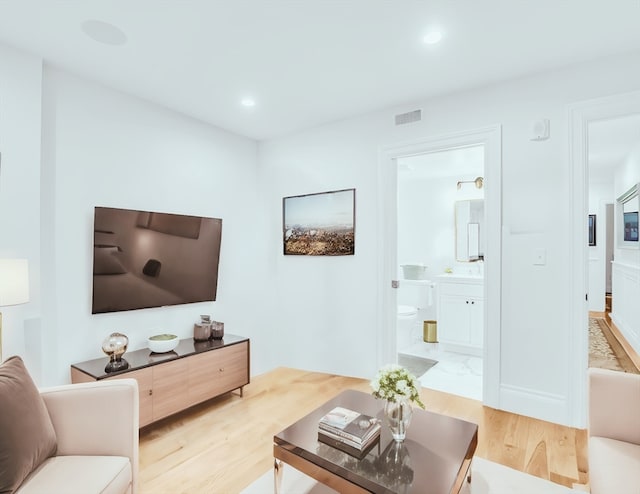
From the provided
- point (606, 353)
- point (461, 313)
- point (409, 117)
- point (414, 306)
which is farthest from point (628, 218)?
point (409, 117)

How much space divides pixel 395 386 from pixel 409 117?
2.46 meters

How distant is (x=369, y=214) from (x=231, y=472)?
2400mm

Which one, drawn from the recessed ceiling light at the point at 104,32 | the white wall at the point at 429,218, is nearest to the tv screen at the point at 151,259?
the recessed ceiling light at the point at 104,32

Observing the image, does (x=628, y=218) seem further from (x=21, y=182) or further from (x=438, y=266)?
(x=21, y=182)

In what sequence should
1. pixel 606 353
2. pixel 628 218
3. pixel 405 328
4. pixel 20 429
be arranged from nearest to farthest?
pixel 20 429 → pixel 606 353 → pixel 405 328 → pixel 628 218

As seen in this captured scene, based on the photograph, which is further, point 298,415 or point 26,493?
point 298,415

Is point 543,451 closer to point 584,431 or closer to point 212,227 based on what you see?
point 584,431

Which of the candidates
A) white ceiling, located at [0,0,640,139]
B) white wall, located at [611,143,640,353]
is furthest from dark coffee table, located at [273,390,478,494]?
white wall, located at [611,143,640,353]

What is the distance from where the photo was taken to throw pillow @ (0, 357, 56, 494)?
50.7 inches

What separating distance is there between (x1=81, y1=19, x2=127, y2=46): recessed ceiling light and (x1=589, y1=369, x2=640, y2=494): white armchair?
3225mm

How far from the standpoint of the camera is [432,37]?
2.21 meters

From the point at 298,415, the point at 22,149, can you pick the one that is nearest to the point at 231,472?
the point at 298,415

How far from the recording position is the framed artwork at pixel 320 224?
12.0ft

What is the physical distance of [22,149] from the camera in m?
2.28
